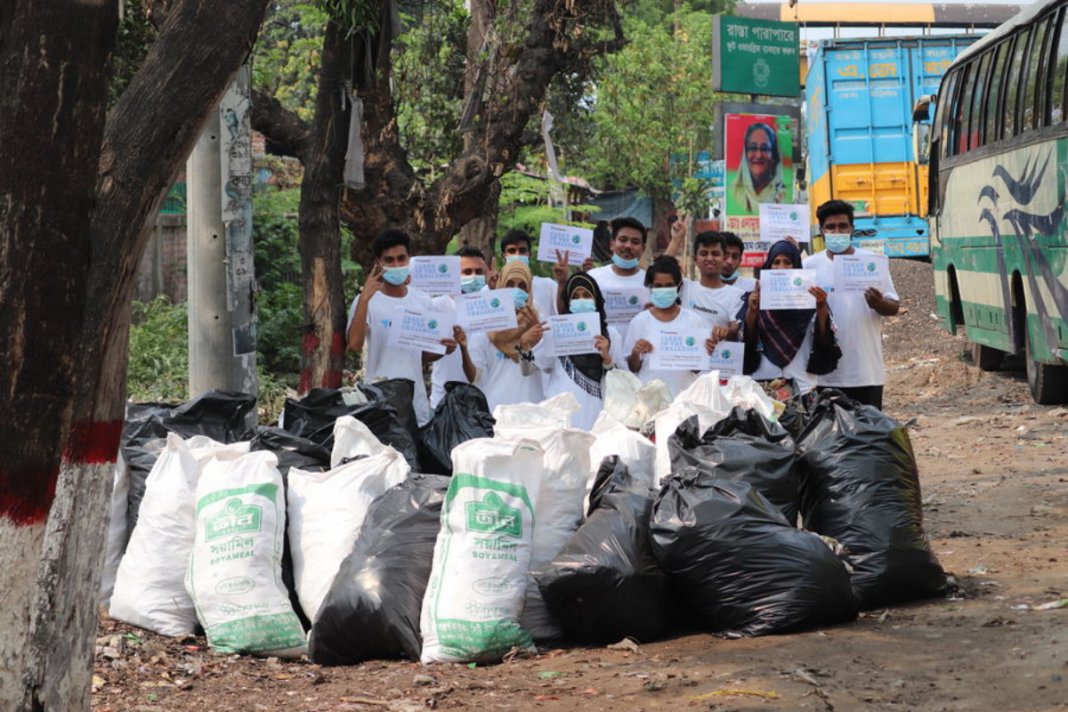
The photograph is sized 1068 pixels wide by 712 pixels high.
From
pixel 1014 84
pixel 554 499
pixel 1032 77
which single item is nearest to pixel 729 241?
pixel 554 499

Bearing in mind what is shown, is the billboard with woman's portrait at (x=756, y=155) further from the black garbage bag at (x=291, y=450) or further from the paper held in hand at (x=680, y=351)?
the black garbage bag at (x=291, y=450)

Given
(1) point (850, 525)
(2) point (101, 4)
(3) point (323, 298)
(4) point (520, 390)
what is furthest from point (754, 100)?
(2) point (101, 4)

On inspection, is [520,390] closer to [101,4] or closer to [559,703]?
[559,703]

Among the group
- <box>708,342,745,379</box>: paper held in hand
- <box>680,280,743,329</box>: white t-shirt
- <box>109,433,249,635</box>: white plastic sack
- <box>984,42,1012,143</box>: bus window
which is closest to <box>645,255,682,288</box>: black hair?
<box>680,280,743,329</box>: white t-shirt

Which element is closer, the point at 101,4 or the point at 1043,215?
the point at 101,4

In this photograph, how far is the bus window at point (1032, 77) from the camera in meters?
11.5

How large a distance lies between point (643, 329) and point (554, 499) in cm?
224

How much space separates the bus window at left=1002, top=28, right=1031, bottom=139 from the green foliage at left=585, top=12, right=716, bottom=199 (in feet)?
80.9

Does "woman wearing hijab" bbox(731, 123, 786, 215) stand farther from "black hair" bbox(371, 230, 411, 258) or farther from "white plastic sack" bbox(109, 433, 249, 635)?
"white plastic sack" bbox(109, 433, 249, 635)

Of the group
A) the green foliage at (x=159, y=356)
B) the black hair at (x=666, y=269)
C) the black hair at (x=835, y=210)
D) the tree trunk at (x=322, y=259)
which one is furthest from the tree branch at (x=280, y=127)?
the black hair at (x=835, y=210)

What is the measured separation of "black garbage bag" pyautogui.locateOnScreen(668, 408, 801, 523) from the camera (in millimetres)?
6035

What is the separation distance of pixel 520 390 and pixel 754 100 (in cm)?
1100

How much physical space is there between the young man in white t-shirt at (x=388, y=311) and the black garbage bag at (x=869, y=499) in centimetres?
222

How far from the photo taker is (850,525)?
241 inches
